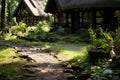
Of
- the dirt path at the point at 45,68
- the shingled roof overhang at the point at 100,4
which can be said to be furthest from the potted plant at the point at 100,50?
the shingled roof overhang at the point at 100,4

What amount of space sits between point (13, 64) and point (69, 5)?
1550cm

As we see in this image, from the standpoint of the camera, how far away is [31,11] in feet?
144

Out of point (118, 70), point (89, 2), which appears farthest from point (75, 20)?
point (118, 70)

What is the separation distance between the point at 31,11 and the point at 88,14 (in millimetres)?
17026

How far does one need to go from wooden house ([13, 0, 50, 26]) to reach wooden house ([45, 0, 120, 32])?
11991 mm

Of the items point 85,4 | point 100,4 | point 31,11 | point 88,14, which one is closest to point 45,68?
point 100,4

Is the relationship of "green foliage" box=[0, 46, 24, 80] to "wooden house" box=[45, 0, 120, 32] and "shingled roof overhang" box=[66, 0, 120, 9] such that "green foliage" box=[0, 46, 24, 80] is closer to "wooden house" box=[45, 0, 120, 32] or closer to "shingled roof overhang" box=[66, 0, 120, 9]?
"shingled roof overhang" box=[66, 0, 120, 9]

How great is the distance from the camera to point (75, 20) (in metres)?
29.7

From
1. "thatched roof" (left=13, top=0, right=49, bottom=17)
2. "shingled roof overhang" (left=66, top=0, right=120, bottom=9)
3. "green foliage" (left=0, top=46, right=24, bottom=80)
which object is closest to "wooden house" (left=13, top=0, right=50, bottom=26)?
"thatched roof" (left=13, top=0, right=49, bottom=17)

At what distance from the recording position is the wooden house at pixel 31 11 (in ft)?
145

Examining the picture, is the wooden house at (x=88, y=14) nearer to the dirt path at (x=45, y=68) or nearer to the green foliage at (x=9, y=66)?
the dirt path at (x=45, y=68)

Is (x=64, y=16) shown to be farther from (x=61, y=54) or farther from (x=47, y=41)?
(x=61, y=54)

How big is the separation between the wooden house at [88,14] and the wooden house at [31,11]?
1199 centimetres

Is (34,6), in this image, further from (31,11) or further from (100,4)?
(100,4)
